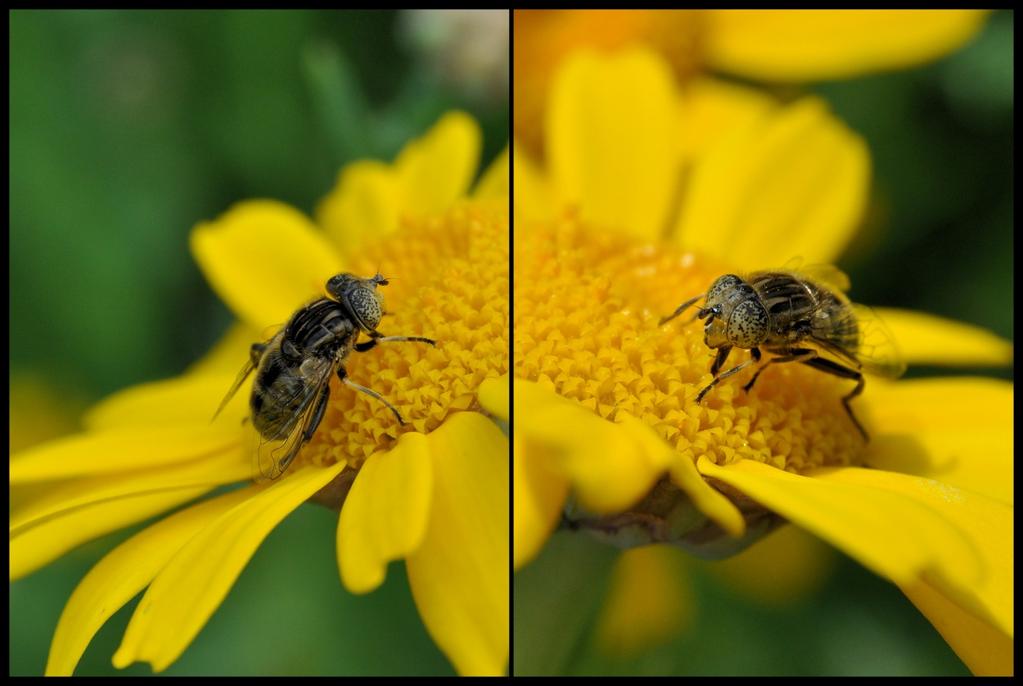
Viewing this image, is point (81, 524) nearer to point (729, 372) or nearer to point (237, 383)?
point (237, 383)

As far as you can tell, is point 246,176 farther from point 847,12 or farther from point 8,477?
point 847,12

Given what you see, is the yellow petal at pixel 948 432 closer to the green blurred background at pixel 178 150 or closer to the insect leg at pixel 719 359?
the insect leg at pixel 719 359

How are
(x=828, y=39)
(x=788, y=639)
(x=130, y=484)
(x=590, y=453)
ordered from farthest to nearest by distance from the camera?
1. (x=828, y=39)
2. (x=788, y=639)
3. (x=130, y=484)
4. (x=590, y=453)

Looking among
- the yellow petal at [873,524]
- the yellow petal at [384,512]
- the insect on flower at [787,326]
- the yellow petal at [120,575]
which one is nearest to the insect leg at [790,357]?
the insect on flower at [787,326]

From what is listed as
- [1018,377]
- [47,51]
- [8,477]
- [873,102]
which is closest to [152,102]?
[47,51]

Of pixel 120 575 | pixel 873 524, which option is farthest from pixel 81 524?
pixel 873 524

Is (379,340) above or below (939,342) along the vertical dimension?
above
